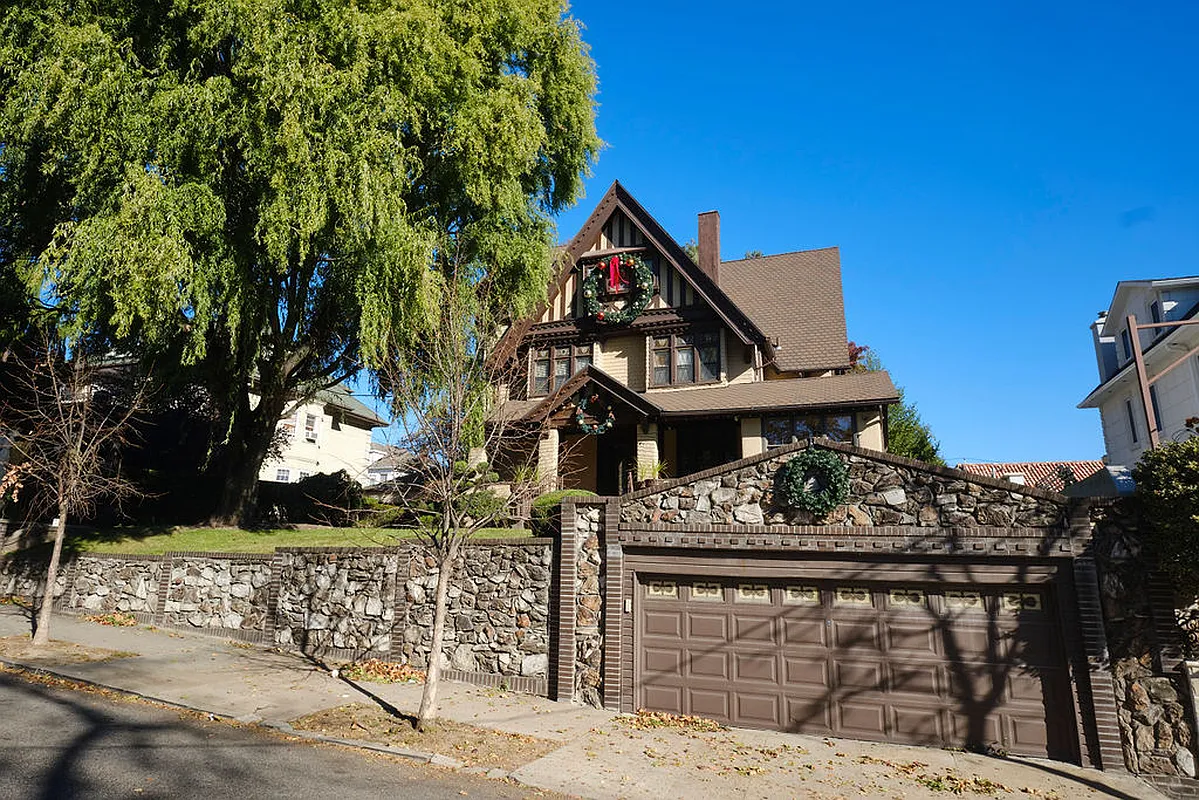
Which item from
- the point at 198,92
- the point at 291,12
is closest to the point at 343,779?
the point at 198,92

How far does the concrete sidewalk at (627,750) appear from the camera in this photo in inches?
303

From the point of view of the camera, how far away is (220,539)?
52.7 feet

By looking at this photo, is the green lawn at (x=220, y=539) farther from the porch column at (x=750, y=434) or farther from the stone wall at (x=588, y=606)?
the porch column at (x=750, y=434)

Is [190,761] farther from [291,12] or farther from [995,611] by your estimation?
[291,12]

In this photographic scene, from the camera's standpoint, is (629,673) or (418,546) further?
(418,546)

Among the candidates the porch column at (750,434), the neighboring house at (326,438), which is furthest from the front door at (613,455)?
the neighboring house at (326,438)

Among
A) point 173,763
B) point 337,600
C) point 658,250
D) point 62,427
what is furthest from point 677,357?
point 173,763

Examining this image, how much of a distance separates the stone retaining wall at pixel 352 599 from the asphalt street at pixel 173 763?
3.61m

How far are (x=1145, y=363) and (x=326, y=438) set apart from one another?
120 feet

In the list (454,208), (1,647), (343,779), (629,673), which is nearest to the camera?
(343,779)

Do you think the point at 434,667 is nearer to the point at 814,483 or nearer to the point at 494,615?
the point at 494,615

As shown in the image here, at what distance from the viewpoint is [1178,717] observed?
8.47m

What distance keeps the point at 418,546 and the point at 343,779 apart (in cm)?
548

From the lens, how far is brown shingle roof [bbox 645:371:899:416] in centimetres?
1819
